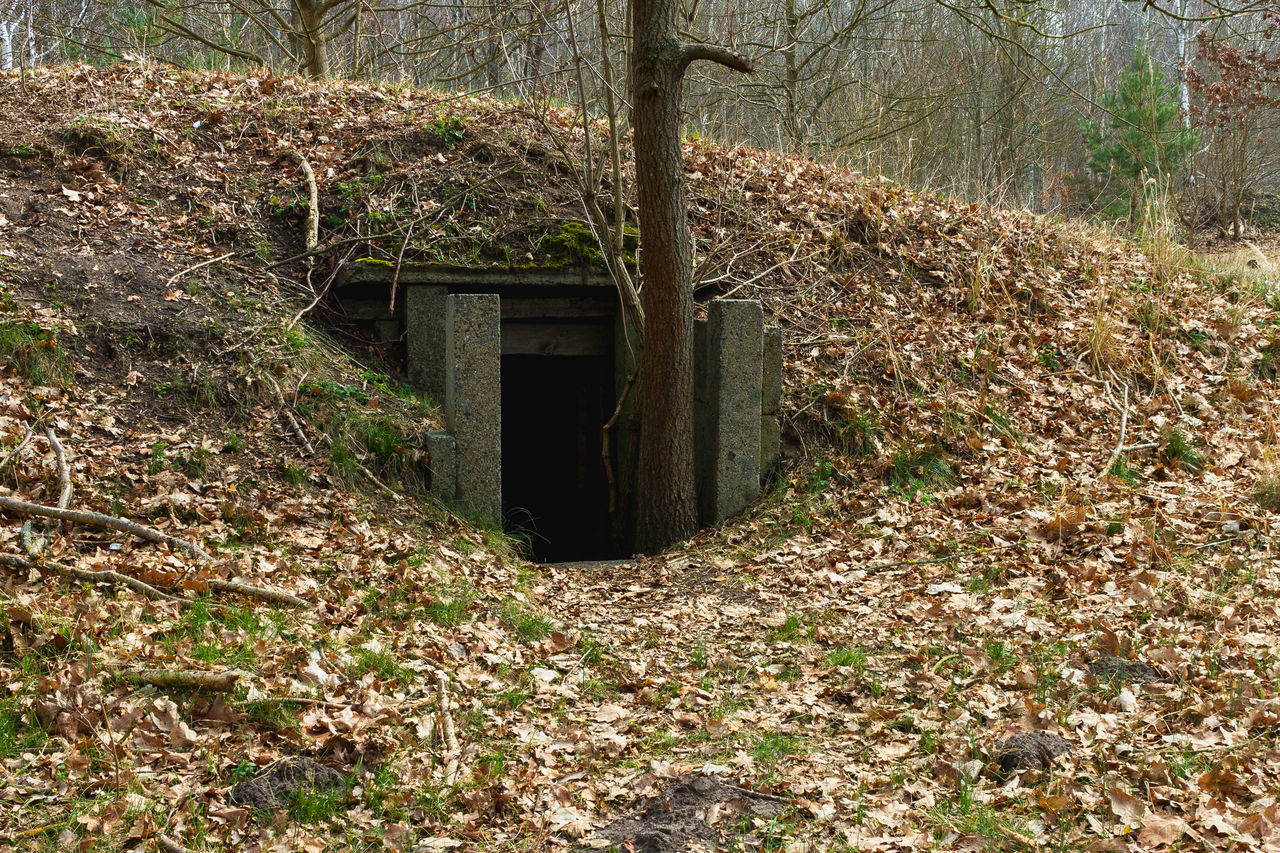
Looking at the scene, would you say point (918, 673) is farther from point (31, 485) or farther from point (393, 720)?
A: point (31, 485)

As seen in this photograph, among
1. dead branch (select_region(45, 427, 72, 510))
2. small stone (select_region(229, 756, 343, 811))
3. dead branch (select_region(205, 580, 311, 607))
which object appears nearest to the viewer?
small stone (select_region(229, 756, 343, 811))

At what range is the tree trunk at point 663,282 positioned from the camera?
656 centimetres

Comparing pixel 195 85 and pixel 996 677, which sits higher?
pixel 195 85

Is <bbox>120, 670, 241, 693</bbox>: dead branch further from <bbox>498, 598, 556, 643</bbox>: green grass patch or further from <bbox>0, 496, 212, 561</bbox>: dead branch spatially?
<bbox>498, 598, 556, 643</bbox>: green grass patch

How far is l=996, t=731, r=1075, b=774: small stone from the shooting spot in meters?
3.57

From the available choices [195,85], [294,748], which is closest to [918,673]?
[294,748]

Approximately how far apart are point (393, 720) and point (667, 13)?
4.70m

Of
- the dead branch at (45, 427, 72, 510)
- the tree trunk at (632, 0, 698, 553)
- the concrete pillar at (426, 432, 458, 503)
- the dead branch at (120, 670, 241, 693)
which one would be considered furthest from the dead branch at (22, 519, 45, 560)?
the tree trunk at (632, 0, 698, 553)

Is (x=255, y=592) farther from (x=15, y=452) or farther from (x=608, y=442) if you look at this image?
(x=608, y=442)

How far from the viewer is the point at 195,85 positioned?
9078mm

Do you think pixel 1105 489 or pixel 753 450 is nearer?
pixel 1105 489

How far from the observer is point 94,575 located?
4418 mm

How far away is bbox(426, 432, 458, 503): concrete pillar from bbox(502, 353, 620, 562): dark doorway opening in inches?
79.3

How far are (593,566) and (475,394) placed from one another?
4.48ft
